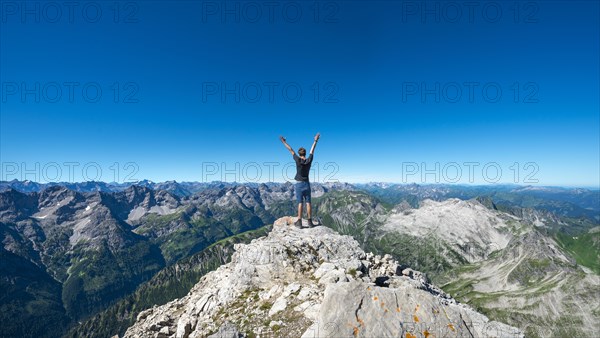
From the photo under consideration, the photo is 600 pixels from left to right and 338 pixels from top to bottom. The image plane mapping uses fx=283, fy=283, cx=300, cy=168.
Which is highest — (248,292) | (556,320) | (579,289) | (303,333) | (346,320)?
(346,320)

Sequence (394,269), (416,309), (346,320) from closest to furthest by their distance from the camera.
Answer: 1. (346,320)
2. (416,309)
3. (394,269)

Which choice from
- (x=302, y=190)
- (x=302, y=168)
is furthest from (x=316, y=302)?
(x=302, y=168)

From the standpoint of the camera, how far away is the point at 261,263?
28.0m

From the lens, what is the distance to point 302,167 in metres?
22.6

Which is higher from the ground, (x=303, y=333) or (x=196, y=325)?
(x=303, y=333)

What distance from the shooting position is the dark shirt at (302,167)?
73.6 ft

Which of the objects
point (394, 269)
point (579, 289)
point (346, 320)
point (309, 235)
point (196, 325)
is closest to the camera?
point (346, 320)

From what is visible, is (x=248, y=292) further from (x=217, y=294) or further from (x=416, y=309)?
(x=416, y=309)

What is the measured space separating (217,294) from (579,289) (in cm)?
27399

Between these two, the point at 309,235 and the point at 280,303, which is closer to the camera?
the point at 280,303

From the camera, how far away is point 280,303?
19.7 m

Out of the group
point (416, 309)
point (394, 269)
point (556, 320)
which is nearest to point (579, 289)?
point (556, 320)

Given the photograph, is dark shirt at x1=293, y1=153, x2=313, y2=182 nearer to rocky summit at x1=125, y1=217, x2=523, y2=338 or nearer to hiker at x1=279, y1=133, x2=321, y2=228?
hiker at x1=279, y1=133, x2=321, y2=228

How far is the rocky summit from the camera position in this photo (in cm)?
1445
